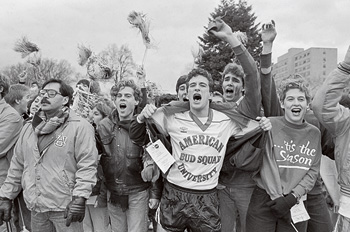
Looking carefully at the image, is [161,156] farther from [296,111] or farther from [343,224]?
[343,224]

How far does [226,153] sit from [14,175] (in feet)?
7.73

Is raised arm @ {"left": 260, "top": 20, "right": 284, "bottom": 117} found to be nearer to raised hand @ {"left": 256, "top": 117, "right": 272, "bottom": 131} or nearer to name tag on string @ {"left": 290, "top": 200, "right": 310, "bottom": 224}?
raised hand @ {"left": 256, "top": 117, "right": 272, "bottom": 131}

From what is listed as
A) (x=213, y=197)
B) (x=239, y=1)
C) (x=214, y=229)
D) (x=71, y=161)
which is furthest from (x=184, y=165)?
(x=239, y=1)

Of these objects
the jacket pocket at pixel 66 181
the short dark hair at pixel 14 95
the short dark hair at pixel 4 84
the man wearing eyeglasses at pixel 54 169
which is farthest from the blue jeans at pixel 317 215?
the short dark hair at pixel 14 95

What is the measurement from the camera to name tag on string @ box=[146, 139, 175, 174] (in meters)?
3.56

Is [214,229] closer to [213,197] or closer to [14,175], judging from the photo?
[213,197]

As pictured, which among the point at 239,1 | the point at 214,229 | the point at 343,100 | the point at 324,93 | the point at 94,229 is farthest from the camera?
the point at 239,1

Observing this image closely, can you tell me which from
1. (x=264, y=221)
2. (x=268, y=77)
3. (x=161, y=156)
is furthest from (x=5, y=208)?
(x=268, y=77)

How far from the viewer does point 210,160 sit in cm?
351

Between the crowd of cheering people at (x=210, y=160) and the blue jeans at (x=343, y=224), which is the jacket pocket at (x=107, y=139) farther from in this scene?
the blue jeans at (x=343, y=224)

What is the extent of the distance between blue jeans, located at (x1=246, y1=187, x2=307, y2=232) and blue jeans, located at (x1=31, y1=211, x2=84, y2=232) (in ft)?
6.10

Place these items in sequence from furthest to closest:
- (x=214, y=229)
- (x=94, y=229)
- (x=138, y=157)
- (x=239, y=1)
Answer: (x=239, y=1) → (x=94, y=229) → (x=138, y=157) → (x=214, y=229)

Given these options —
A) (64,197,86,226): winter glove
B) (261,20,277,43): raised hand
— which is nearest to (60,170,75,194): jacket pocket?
(64,197,86,226): winter glove

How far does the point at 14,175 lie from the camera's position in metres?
3.99
